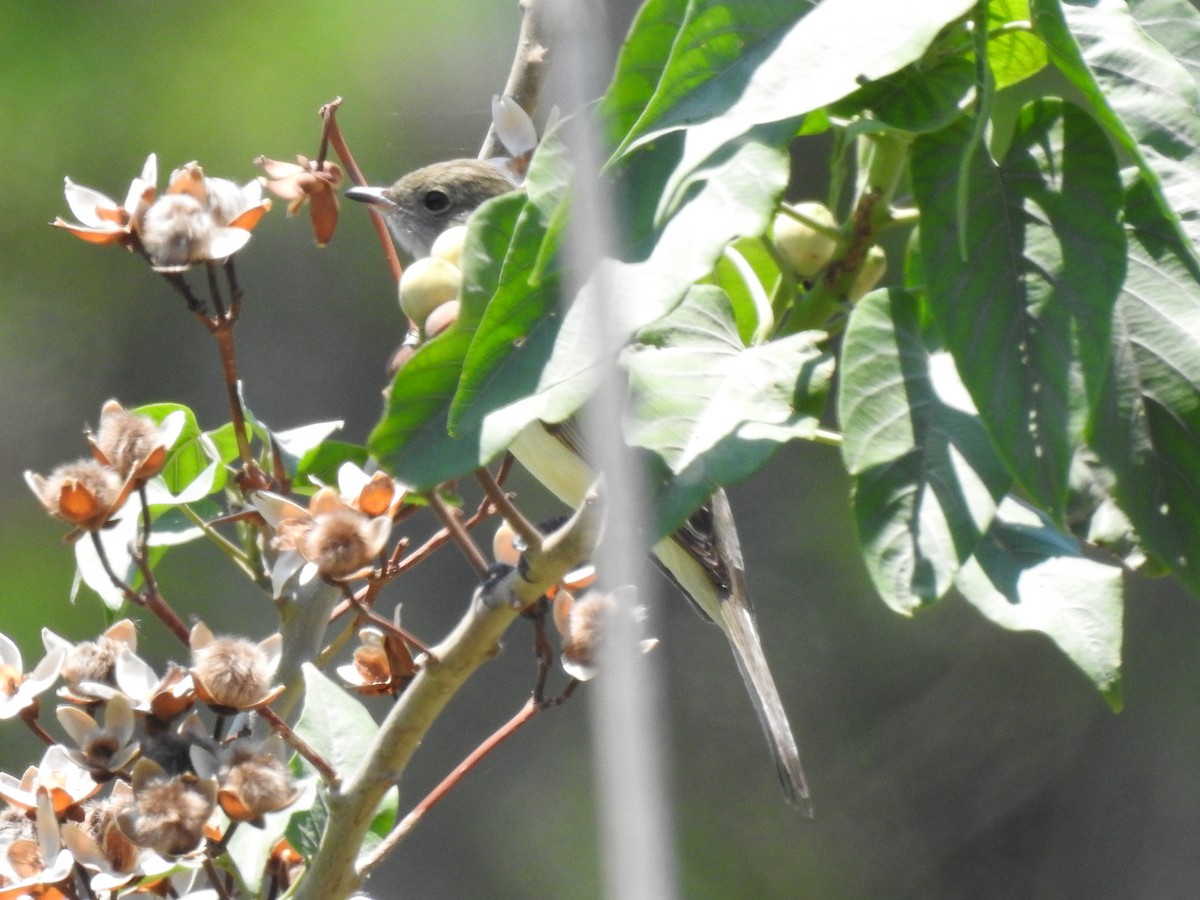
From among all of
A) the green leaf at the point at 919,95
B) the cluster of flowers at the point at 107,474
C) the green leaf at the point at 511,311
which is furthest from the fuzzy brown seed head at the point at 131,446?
the green leaf at the point at 919,95

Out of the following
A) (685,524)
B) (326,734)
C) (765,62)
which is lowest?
(685,524)

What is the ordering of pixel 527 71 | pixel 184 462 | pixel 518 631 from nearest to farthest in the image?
pixel 184 462, pixel 527 71, pixel 518 631

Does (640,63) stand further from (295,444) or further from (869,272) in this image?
(295,444)

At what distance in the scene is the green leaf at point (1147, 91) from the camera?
0.46 metres

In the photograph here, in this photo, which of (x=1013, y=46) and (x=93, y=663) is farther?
(x=93, y=663)

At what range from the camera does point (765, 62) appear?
44 cm

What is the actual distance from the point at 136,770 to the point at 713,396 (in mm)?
288

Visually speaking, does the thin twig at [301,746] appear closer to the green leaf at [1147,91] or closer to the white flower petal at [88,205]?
the white flower petal at [88,205]

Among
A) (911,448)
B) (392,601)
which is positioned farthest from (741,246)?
(392,601)

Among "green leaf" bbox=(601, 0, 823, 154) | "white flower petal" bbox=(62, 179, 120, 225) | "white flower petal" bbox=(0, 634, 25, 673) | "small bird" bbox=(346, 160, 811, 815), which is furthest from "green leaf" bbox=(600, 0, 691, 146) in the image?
"small bird" bbox=(346, 160, 811, 815)

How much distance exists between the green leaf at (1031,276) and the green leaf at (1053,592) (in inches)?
3.5

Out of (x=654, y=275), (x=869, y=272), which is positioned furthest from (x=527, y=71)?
(x=654, y=275)

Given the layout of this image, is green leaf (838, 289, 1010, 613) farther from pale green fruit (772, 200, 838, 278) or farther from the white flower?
the white flower

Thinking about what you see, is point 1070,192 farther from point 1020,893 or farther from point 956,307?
point 1020,893
